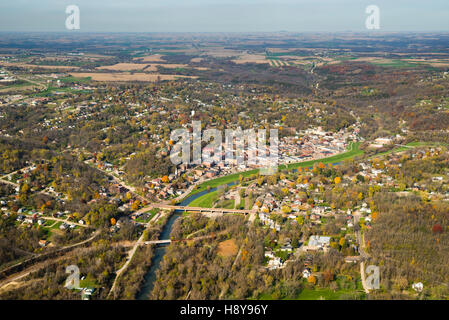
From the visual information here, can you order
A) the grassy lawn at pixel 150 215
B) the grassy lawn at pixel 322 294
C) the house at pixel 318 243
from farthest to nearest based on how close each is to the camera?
the grassy lawn at pixel 150 215, the house at pixel 318 243, the grassy lawn at pixel 322 294

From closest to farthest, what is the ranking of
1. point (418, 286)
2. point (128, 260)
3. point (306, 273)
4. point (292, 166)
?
point (418, 286)
point (306, 273)
point (128, 260)
point (292, 166)

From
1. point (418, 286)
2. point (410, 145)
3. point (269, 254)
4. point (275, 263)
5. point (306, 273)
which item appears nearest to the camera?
point (418, 286)

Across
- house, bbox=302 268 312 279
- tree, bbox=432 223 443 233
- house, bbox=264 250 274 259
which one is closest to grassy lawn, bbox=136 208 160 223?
house, bbox=264 250 274 259

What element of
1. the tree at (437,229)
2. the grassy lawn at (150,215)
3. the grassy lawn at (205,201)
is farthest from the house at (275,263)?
the tree at (437,229)

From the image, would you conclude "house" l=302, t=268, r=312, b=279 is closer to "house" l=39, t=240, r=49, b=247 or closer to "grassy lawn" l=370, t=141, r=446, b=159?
"house" l=39, t=240, r=49, b=247

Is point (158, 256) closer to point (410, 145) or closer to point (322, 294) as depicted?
point (322, 294)

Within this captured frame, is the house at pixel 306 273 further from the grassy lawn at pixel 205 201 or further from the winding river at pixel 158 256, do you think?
the grassy lawn at pixel 205 201

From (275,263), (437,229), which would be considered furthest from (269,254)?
(437,229)

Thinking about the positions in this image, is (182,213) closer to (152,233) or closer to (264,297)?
(152,233)

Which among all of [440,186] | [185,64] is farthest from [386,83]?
[185,64]

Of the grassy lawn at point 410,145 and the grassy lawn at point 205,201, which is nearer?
the grassy lawn at point 205,201
